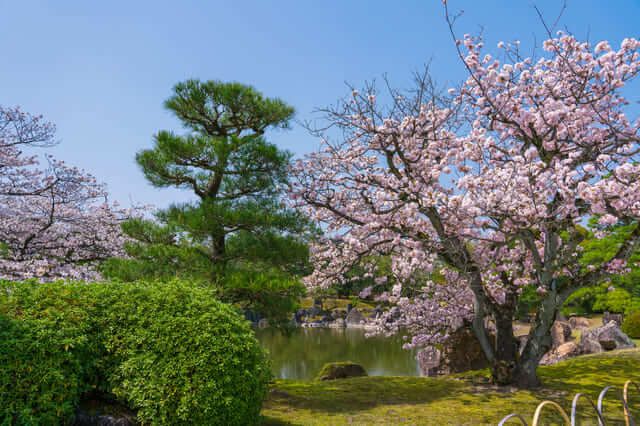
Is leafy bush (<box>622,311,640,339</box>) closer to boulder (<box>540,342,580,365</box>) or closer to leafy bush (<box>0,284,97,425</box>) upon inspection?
boulder (<box>540,342,580,365</box>)

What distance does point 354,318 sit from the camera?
3744 cm

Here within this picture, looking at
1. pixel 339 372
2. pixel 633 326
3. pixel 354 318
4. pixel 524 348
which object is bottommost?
pixel 339 372

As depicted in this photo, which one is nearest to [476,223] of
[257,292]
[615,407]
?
[615,407]

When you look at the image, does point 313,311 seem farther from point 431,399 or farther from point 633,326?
point 431,399

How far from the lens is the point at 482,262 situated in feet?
29.2

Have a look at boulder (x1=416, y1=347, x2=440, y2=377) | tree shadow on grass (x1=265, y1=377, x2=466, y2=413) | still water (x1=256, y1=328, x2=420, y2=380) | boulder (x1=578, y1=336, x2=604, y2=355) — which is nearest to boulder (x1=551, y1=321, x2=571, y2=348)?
boulder (x1=578, y1=336, x2=604, y2=355)

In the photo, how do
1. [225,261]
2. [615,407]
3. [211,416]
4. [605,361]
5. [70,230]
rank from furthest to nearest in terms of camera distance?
[70,230] < [605,361] < [225,261] < [615,407] < [211,416]

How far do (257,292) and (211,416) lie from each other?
12.8 feet

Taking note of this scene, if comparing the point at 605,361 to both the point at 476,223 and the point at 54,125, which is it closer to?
the point at 476,223

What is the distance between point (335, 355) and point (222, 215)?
13.8 metres

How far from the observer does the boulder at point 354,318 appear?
37.1 metres

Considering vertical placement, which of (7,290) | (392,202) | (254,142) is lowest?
(7,290)

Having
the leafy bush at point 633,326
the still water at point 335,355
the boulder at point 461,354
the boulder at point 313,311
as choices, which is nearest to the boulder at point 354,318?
the boulder at point 313,311

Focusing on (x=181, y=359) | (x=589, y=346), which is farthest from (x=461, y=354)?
(x=181, y=359)
